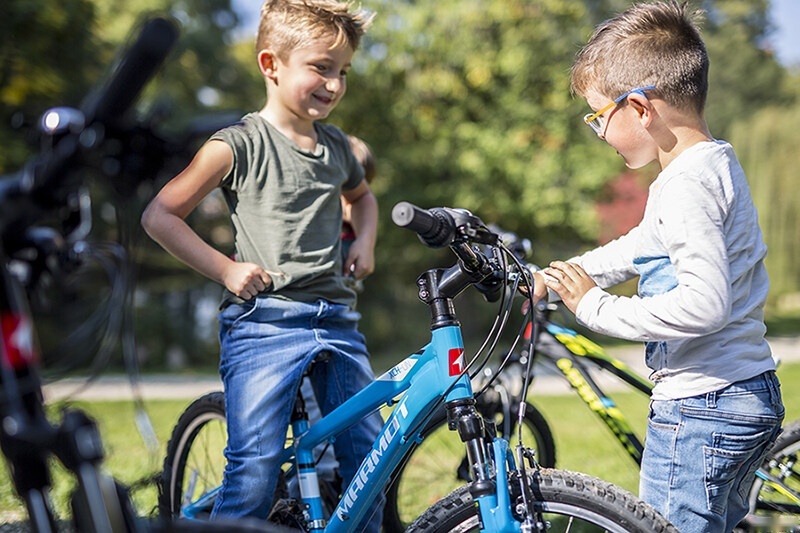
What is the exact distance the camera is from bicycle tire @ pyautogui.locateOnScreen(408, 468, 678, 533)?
179cm

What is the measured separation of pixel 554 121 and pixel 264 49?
1383 cm

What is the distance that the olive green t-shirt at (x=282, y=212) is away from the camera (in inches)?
102

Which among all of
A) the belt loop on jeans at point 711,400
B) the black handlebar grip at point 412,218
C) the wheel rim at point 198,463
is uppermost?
the black handlebar grip at point 412,218

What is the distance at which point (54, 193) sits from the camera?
1.45 metres

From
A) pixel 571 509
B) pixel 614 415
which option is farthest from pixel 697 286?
pixel 614 415

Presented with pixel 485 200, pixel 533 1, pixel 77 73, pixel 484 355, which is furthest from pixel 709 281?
pixel 533 1

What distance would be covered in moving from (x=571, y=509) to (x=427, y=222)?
0.72 metres

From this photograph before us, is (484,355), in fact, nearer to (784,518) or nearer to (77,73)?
(784,518)

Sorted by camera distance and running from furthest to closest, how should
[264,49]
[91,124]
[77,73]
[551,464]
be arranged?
[77,73]
[551,464]
[264,49]
[91,124]

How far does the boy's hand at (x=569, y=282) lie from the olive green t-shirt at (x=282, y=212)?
0.80m

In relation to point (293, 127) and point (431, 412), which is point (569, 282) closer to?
point (431, 412)

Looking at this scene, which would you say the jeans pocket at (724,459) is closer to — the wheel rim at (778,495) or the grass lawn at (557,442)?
the wheel rim at (778,495)

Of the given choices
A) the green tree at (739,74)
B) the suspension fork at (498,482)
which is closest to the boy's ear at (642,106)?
the suspension fork at (498,482)

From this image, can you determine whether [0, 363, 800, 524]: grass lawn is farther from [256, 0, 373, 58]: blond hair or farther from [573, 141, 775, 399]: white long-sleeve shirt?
[256, 0, 373, 58]: blond hair
